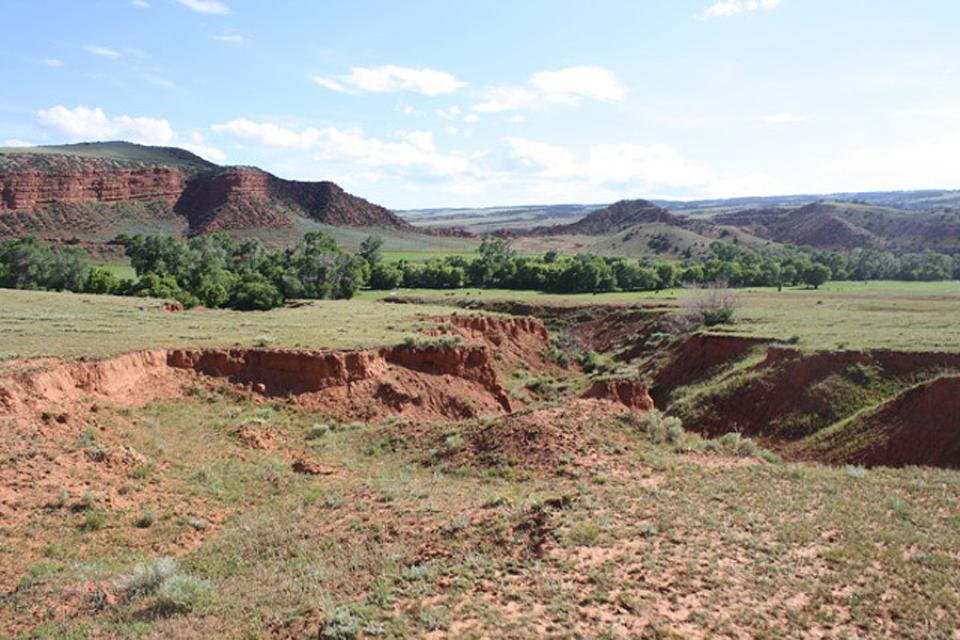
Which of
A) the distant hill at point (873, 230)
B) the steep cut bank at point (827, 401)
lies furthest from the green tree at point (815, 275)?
the distant hill at point (873, 230)

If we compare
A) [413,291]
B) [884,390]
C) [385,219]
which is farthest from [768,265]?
[385,219]

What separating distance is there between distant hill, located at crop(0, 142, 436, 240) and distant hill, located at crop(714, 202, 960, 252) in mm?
116337

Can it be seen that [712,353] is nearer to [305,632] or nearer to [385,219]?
[305,632]

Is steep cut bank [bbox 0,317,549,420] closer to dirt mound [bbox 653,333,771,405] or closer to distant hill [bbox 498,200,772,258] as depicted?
dirt mound [bbox 653,333,771,405]

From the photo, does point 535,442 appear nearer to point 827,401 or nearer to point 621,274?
point 827,401

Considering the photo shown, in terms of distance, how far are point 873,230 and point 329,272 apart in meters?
154

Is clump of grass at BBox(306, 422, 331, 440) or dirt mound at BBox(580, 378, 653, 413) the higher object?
dirt mound at BBox(580, 378, 653, 413)

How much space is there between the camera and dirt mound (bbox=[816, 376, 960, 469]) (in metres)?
24.3

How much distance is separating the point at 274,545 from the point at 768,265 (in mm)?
90333

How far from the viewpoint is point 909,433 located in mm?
25547

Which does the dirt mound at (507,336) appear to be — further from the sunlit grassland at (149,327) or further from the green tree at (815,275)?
the green tree at (815,275)

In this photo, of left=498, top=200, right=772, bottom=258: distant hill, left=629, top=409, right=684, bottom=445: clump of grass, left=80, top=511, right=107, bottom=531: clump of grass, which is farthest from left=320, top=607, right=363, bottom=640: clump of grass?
left=498, top=200, right=772, bottom=258: distant hill

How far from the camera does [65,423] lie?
18.3 m

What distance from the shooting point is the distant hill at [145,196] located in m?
117
